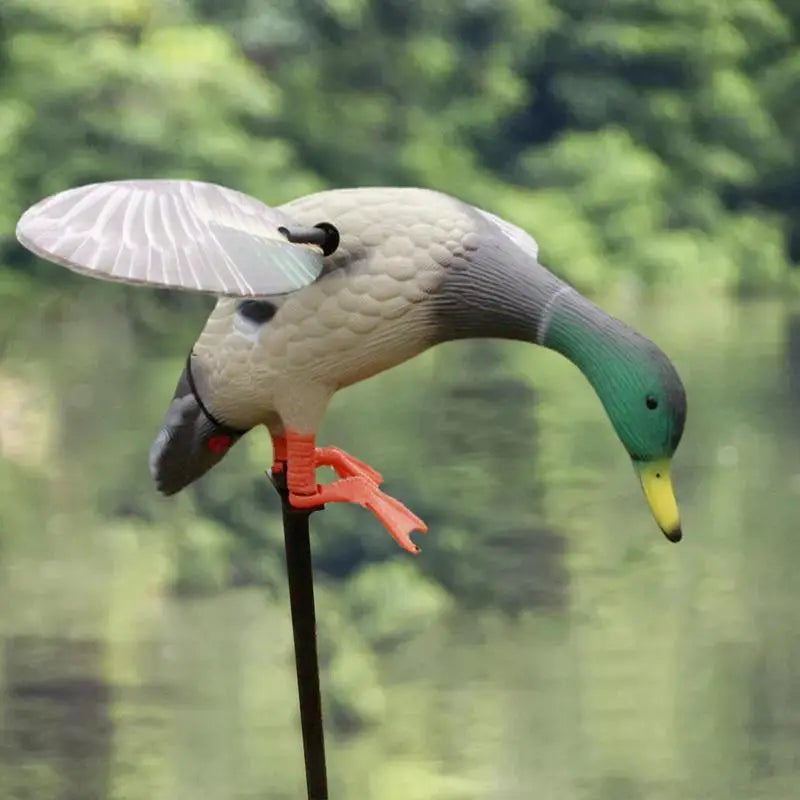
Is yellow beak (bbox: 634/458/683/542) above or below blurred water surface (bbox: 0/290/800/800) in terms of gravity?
above

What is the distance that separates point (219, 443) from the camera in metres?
0.79

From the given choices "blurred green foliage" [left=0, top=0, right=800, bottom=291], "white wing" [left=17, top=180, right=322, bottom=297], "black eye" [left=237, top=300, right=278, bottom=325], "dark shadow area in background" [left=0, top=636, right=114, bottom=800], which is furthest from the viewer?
"blurred green foliage" [left=0, top=0, right=800, bottom=291]

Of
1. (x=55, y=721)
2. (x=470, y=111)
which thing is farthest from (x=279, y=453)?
(x=470, y=111)

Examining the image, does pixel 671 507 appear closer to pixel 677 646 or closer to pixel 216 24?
pixel 677 646

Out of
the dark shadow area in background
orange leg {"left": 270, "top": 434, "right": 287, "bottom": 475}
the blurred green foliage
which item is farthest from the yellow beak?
the blurred green foliage

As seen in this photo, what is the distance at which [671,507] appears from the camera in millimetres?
720

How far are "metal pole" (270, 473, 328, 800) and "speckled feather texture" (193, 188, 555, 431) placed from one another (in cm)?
7

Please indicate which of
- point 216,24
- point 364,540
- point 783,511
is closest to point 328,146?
point 216,24

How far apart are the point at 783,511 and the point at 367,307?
883 mm

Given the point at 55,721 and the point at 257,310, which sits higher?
the point at 257,310

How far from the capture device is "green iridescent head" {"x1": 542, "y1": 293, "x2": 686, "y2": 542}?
2.30ft

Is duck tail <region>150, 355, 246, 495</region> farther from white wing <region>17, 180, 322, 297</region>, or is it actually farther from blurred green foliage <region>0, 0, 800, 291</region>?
blurred green foliage <region>0, 0, 800, 291</region>

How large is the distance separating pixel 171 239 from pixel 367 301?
119 millimetres

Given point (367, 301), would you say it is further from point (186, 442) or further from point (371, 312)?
point (186, 442)
